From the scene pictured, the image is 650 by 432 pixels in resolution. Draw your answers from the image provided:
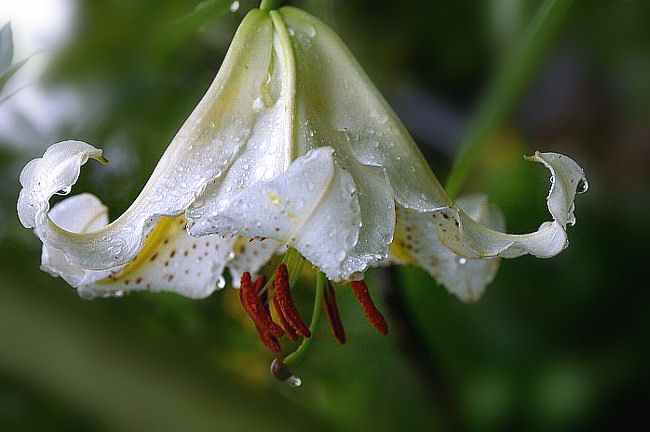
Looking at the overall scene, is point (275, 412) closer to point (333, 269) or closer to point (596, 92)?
point (333, 269)

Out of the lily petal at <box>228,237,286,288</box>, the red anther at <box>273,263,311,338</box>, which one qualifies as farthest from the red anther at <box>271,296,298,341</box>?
A: the lily petal at <box>228,237,286,288</box>

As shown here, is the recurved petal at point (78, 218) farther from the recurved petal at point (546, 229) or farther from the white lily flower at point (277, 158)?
the recurved petal at point (546, 229)

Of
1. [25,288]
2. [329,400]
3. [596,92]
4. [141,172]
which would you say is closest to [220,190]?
[25,288]

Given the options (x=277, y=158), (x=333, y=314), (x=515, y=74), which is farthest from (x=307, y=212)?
(x=515, y=74)

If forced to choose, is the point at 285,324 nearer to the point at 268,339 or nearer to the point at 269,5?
the point at 268,339

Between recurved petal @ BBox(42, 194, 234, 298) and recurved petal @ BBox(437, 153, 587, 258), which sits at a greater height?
recurved petal @ BBox(437, 153, 587, 258)

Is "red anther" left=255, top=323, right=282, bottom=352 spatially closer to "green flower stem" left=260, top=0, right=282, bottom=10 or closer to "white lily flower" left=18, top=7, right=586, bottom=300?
"white lily flower" left=18, top=7, right=586, bottom=300
